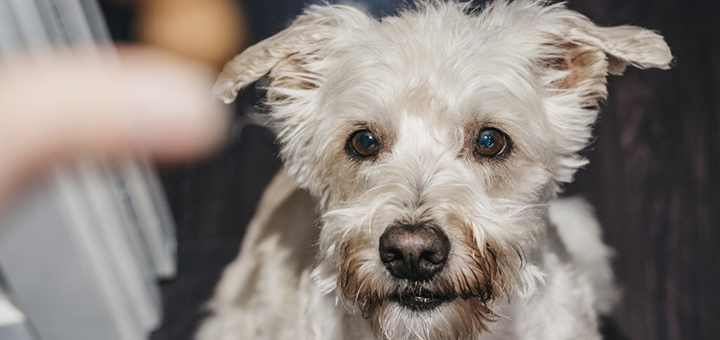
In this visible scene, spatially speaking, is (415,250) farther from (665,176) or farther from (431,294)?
(665,176)

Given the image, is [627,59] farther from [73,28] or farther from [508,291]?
[73,28]

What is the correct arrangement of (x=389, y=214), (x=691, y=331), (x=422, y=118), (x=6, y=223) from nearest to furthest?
(x=389, y=214)
(x=422, y=118)
(x=6, y=223)
(x=691, y=331)

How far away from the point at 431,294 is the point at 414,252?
11 cm

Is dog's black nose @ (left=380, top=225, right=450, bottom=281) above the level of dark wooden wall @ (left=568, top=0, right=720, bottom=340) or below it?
above

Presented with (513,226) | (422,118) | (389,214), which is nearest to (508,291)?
(513,226)

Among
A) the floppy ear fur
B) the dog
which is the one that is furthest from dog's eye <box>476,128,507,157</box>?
the floppy ear fur

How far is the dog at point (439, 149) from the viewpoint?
3.50 feet

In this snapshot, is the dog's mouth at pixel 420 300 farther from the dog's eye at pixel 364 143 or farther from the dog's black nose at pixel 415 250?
the dog's eye at pixel 364 143

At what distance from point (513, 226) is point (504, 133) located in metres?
0.21

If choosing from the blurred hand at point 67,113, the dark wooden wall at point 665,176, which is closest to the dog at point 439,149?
the blurred hand at point 67,113

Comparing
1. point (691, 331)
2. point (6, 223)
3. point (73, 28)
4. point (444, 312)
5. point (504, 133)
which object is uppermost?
point (73, 28)

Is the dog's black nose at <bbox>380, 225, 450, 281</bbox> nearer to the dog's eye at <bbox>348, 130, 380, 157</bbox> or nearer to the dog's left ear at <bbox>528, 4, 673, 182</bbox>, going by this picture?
the dog's eye at <bbox>348, 130, 380, 157</bbox>

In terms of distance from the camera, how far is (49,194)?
1599 millimetres

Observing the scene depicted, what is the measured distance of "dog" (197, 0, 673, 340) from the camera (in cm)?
107
